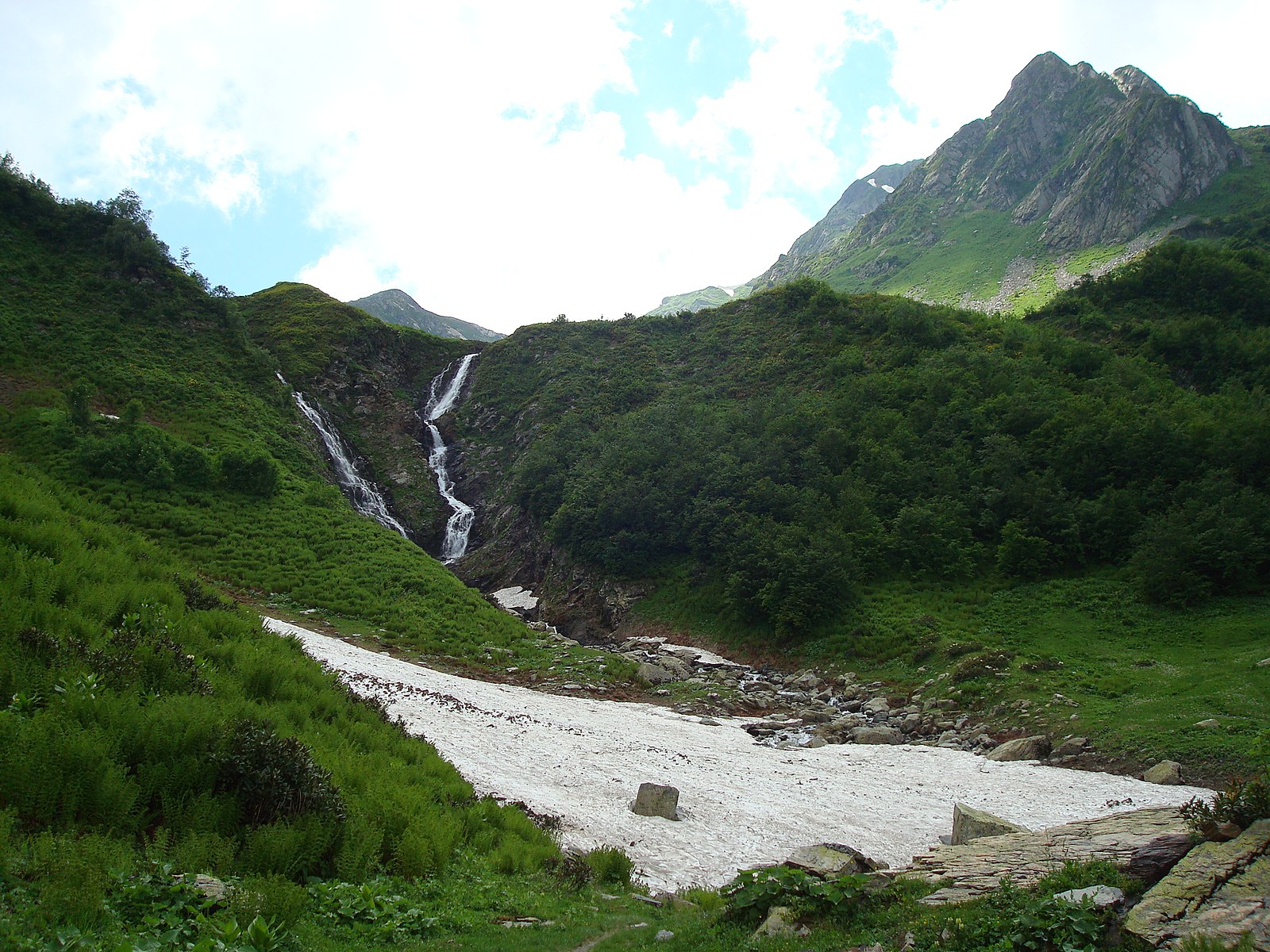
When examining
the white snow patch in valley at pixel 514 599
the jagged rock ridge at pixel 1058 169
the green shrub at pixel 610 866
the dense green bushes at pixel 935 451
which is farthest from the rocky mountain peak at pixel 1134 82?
the green shrub at pixel 610 866

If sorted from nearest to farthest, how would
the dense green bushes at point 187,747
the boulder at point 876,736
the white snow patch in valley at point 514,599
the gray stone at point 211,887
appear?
the gray stone at point 211,887, the dense green bushes at point 187,747, the boulder at point 876,736, the white snow patch in valley at point 514,599

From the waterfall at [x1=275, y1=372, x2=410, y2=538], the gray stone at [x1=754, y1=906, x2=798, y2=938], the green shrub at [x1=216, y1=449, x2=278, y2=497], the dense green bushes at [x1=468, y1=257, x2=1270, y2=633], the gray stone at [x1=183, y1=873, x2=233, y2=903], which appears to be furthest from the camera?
the waterfall at [x1=275, y1=372, x2=410, y2=538]

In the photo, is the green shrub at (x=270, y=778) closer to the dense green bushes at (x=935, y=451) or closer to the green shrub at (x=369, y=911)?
the green shrub at (x=369, y=911)

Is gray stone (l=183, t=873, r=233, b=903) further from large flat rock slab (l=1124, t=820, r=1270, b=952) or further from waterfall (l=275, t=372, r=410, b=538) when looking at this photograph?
waterfall (l=275, t=372, r=410, b=538)

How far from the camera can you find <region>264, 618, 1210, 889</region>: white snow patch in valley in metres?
10.5

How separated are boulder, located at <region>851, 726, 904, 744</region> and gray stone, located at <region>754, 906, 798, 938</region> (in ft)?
40.6

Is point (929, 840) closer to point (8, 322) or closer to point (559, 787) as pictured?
point (559, 787)

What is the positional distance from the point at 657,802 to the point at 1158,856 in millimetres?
7375

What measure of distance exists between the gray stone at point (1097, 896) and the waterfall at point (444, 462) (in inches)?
1780

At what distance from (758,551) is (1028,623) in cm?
1131

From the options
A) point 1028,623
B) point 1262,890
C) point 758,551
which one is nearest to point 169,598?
point 1262,890

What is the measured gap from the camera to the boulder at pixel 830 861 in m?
7.60

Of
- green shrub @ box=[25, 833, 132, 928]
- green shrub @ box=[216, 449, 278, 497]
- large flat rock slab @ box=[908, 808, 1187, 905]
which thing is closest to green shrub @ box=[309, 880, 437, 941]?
green shrub @ box=[25, 833, 132, 928]

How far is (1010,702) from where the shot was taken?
1866 centimetres
